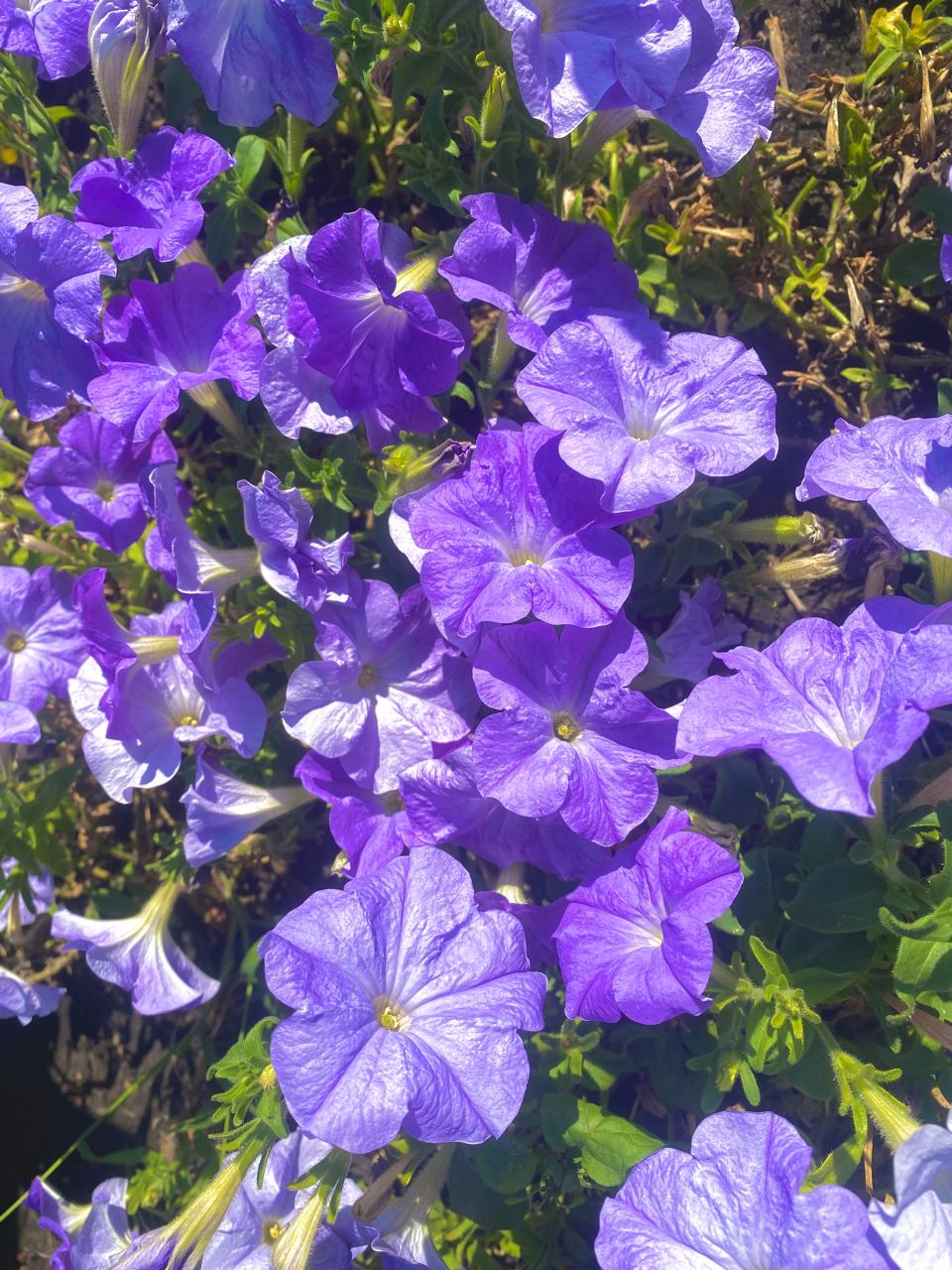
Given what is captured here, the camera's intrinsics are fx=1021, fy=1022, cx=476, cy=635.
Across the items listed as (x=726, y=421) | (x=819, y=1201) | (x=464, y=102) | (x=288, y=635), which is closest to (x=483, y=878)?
(x=288, y=635)

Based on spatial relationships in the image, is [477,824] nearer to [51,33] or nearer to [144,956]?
[144,956]

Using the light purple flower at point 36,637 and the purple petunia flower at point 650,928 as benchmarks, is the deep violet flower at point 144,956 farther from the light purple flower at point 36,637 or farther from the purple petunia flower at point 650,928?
the purple petunia flower at point 650,928

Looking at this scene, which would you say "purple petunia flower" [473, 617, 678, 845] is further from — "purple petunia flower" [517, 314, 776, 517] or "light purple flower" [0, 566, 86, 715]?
"light purple flower" [0, 566, 86, 715]

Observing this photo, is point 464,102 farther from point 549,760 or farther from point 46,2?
point 549,760

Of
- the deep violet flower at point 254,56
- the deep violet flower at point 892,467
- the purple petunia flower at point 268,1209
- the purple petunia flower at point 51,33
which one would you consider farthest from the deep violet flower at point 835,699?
the purple petunia flower at point 51,33

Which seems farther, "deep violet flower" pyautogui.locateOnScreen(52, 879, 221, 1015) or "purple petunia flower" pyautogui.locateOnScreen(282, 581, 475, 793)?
"deep violet flower" pyautogui.locateOnScreen(52, 879, 221, 1015)

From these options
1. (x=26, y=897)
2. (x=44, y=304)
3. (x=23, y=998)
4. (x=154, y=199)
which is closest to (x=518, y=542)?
(x=154, y=199)

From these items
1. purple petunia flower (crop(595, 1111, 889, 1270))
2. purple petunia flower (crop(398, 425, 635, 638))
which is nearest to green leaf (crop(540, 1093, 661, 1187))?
purple petunia flower (crop(595, 1111, 889, 1270))
